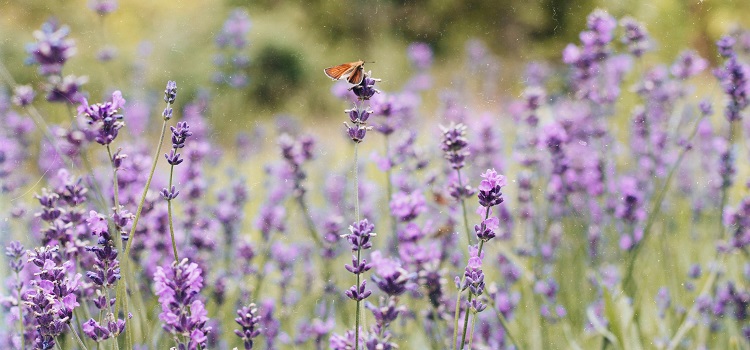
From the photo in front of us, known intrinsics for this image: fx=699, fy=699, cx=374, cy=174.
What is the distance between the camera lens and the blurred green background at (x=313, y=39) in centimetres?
1093

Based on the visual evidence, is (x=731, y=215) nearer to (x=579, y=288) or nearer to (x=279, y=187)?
(x=579, y=288)

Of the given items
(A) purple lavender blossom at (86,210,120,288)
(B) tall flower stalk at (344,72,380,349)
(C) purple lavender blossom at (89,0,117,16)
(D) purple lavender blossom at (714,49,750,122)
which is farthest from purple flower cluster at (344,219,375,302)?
(C) purple lavender blossom at (89,0,117,16)

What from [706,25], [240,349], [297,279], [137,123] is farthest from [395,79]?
[240,349]

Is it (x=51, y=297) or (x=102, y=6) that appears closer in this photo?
(x=51, y=297)

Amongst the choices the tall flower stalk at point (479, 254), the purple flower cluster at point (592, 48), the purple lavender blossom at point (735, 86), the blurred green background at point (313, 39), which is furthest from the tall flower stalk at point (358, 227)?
the blurred green background at point (313, 39)

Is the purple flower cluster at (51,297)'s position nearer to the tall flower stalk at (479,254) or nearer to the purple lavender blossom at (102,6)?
the tall flower stalk at (479,254)

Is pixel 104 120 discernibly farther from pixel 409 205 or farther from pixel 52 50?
pixel 409 205

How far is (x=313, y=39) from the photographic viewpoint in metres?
14.6

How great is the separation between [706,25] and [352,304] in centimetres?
790

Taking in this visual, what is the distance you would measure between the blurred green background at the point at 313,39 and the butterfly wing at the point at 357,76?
8647 mm

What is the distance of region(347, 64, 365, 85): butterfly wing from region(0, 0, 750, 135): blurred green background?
865cm

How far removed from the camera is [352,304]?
325 cm

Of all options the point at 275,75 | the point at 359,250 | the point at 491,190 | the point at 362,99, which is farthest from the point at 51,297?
the point at 275,75

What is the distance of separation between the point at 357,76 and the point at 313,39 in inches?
528
